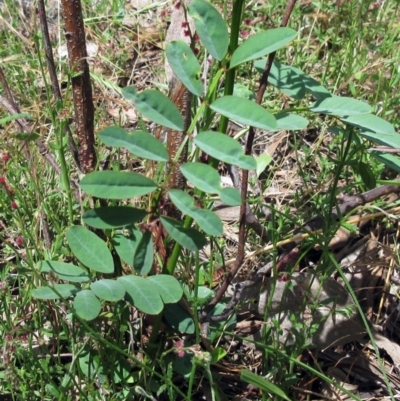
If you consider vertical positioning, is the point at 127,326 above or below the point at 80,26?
below

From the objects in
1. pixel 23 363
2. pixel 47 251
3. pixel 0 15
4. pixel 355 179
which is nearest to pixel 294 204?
pixel 355 179

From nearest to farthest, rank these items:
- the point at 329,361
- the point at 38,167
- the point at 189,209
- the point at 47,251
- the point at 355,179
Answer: the point at 189,209
the point at 47,251
the point at 329,361
the point at 38,167
the point at 355,179

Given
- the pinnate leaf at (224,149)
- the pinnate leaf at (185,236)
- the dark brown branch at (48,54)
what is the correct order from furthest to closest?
the dark brown branch at (48,54)
the pinnate leaf at (185,236)
the pinnate leaf at (224,149)

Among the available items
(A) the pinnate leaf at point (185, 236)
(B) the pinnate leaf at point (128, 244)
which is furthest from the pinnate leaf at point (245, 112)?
(B) the pinnate leaf at point (128, 244)

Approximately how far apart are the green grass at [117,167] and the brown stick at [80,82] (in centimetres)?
8

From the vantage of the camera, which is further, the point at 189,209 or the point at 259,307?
the point at 259,307

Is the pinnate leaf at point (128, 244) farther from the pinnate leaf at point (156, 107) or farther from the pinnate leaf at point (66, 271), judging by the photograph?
the pinnate leaf at point (156, 107)

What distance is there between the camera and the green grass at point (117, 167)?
5.61ft

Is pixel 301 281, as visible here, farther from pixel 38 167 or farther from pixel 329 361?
pixel 38 167

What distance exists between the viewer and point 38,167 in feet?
7.57

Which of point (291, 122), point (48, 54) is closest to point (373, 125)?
point (291, 122)

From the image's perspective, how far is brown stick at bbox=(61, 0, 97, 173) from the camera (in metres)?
1.76

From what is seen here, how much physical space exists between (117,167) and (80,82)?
1.29ft

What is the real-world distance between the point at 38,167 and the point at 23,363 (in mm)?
750
